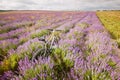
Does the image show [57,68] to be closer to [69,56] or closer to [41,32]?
[69,56]

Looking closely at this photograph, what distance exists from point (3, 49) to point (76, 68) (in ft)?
8.27

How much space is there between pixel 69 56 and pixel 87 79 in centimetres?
95

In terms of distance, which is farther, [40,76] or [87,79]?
[87,79]

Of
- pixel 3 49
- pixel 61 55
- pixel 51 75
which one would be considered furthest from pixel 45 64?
pixel 3 49

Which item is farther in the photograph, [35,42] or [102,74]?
[35,42]

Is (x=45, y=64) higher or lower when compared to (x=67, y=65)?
higher

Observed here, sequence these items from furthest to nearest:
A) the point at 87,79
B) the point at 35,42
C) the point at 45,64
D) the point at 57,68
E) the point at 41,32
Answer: the point at 41,32 → the point at 35,42 → the point at 57,68 → the point at 45,64 → the point at 87,79

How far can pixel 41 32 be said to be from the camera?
26.8ft

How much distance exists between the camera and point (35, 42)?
16.0 feet

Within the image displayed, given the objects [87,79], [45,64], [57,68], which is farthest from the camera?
[57,68]

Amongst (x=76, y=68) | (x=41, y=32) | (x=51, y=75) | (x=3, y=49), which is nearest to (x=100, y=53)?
(x=76, y=68)

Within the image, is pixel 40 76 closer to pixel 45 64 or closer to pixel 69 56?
pixel 45 64

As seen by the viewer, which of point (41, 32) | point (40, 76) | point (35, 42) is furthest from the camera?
point (41, 32)

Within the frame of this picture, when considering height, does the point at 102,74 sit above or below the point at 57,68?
above
